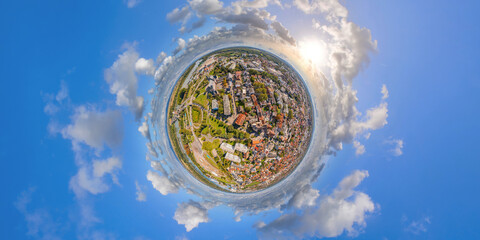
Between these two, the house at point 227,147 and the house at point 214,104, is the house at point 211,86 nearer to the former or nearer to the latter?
the house at point 214,104

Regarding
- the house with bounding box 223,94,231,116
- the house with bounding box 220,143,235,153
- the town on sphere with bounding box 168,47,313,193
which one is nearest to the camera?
the house with bounding box 223,94,231,116

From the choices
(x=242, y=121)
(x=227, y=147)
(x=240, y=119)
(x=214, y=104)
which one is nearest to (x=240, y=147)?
(x=227, y=147)

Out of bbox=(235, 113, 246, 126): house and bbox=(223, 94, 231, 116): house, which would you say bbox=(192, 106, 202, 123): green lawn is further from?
bbox=(235, 113, 246, 126): house

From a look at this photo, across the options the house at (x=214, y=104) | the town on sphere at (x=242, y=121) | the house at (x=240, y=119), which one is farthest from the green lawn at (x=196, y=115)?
the house at (x=240, y=119)

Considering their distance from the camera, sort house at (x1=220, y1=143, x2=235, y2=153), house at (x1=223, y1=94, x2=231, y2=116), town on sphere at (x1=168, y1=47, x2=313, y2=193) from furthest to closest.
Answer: house at (x1=220, y1=143, x2=235, y2=153) → town on sphere at (x1=168, y1=47, x2=313, y2=193) → house at (x1=223, y1=94, x2=231, y2=116)

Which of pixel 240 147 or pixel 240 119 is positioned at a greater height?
pixel 240 119

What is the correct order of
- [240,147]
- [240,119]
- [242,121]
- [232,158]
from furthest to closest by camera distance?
[232,158]
[240,147]
[242,121]
[240,119]

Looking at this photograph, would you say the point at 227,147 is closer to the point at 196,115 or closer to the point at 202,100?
the point at 196,115

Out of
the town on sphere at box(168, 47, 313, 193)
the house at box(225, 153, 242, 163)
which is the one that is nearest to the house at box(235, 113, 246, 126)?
the town on sphere at box(168, 47, 313, 193)
